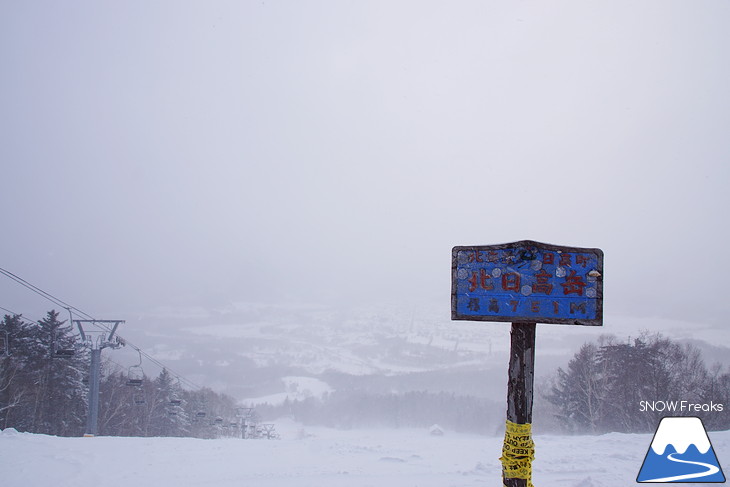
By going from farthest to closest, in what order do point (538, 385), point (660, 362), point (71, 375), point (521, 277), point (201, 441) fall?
point (538, 385)
point (71, 375)
point (660, 362)
point (201, 441)
point (521, 277)

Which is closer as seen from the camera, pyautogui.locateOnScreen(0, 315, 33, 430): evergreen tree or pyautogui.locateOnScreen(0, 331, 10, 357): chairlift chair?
pyautogui.locateOnScreen(0, 315, 33, 430): evergreen tree

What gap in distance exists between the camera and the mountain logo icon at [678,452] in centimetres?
563

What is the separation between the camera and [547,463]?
9766 mm

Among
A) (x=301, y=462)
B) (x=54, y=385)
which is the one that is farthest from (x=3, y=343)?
(x=301, y=462)

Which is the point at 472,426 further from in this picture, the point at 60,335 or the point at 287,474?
the point at 287,474

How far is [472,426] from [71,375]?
2570 inches

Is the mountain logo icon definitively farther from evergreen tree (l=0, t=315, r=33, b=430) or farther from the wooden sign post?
evergreen tree (l=0, t=315, r=33, b=430)

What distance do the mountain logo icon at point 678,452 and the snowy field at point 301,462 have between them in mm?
2470

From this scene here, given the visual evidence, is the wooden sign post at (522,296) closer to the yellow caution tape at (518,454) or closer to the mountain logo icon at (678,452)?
the yellow caution tape at (518,454)

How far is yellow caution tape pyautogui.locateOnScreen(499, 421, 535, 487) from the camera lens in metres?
4.14

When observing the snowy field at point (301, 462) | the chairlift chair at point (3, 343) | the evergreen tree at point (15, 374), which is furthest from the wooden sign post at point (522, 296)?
the chairlift chair at point (3, 343)

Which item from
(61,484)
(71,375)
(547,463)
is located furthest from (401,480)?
(71,375)

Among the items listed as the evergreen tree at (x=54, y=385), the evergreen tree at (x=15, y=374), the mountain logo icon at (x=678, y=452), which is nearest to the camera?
the mountain logo icon at (x=678, y=452)

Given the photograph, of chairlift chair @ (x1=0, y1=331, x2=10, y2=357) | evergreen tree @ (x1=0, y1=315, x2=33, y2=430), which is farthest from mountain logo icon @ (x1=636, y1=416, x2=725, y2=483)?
chairlift chair @ (x1=0, y1=331, x2=10, y2=357)
